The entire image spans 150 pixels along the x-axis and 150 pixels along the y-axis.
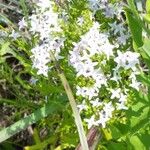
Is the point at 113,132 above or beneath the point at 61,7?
beneath

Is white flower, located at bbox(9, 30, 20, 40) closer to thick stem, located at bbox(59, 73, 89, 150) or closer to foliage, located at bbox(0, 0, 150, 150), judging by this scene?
foliage, located at bbox(0, 0, 150, 150)

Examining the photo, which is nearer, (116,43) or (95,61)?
(95,61)

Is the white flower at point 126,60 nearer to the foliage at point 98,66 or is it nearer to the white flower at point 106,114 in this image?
the foliage at point 98,66

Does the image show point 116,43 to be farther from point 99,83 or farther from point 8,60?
point 8,60

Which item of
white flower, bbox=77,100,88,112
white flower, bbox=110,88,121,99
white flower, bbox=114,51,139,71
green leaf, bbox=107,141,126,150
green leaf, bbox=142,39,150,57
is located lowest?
green leaf, bbox=107,141,126,150

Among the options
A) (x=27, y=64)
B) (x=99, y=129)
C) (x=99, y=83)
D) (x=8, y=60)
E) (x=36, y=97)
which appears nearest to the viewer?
(x=99, y=83)

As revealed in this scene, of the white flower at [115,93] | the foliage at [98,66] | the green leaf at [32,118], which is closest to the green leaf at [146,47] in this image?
the foliage at [98,66]

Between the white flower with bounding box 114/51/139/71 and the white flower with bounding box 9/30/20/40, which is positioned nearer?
the white flower with bounding box 114/51/139/71

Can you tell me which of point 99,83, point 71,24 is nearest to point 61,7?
point 71,24

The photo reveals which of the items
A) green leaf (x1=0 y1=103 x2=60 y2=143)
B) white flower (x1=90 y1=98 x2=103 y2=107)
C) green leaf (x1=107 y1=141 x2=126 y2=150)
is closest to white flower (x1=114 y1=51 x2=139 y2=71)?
white flower (x1=90 y1=98 x2=103 y2=107)
